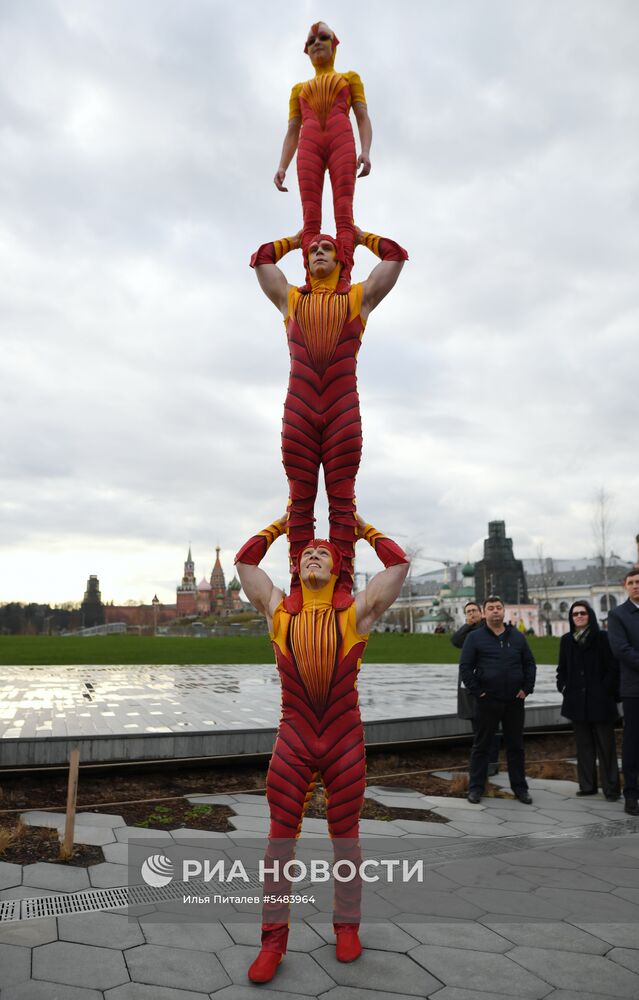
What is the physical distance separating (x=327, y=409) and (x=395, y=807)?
434cm

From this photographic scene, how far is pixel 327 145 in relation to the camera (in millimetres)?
4980

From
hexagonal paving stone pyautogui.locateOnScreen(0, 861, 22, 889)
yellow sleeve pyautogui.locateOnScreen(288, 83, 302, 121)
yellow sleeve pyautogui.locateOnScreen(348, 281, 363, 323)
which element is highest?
yellow sleeve pyautogui.locateOnScreen(288, 83, 302, 121)

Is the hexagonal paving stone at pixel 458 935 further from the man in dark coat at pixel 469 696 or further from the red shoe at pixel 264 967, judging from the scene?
the man in dark coat at pixel 469 696

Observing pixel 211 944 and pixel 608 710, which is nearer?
pixel 211 944

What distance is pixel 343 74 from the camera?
5137 millimetres

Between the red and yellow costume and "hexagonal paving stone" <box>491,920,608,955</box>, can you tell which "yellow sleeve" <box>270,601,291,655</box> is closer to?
"hexagonal paving stone" <box>491,920,608,955</box>

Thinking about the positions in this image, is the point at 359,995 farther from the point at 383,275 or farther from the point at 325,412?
the point at 383,275

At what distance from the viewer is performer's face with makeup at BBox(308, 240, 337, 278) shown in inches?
177

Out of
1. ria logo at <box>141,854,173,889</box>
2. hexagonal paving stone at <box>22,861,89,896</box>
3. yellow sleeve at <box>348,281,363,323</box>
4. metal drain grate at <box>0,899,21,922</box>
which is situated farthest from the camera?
ria logo at <box>141,854,173,889</box>

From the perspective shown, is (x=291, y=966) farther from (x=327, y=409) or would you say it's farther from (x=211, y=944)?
(x=327, y=409)

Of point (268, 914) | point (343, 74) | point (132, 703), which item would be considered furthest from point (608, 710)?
point (132, 703)

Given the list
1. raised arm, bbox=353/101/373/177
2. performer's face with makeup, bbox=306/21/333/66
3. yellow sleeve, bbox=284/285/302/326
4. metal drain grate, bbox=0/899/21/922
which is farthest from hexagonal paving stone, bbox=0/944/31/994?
performer's face with makeup, bbox=306/21/333/66

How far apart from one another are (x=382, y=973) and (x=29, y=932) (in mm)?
1881

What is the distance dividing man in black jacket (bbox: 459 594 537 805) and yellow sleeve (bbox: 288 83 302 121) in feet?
15.4
